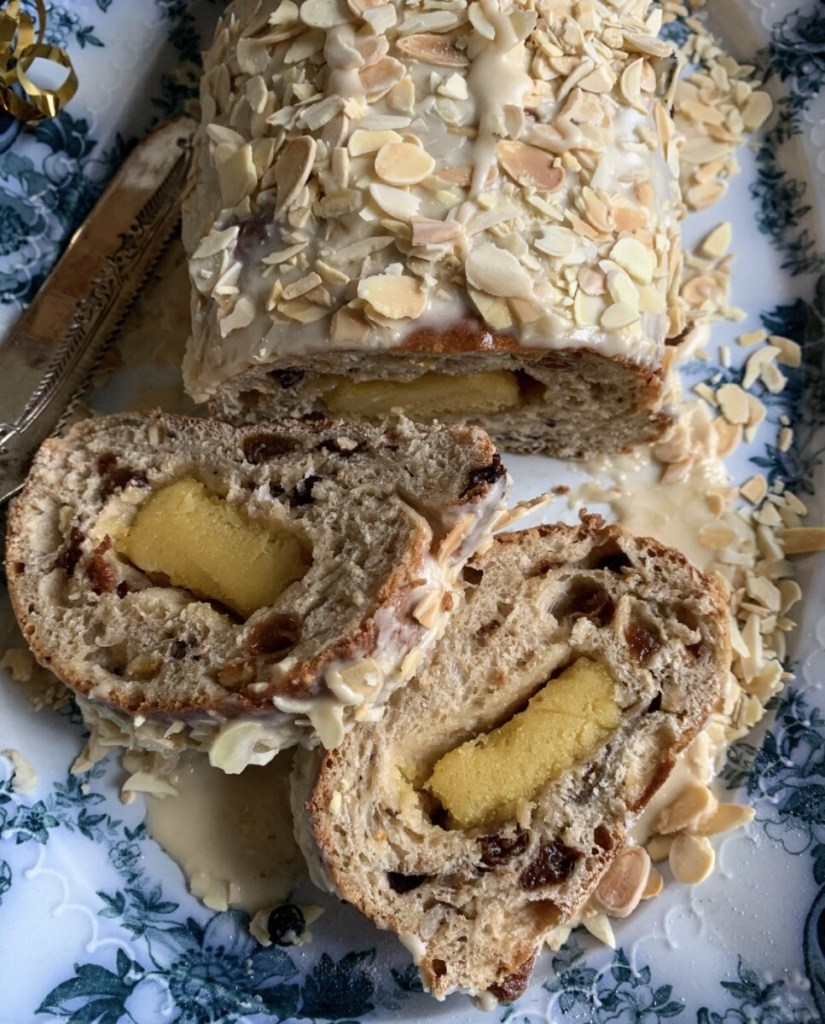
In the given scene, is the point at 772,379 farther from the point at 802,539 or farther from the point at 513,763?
the point at 513,763

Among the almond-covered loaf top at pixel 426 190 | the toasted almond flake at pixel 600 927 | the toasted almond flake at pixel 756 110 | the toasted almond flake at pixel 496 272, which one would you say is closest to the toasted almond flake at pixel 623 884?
the toasted almond flake at pixel 600 927

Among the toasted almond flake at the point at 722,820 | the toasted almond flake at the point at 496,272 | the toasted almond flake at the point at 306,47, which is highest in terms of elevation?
the toasted almond flake at the point at 306,47

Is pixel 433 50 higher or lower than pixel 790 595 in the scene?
higher

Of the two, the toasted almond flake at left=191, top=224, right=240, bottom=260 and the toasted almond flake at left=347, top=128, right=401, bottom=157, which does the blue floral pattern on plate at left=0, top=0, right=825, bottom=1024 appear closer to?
the toasted almond flake at left=191, top=224, right=240, bottom=260

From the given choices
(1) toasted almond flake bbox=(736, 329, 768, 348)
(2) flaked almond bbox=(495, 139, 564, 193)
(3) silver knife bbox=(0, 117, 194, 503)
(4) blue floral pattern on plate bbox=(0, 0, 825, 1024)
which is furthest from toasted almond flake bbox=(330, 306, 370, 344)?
(1) toasted almond flake bbox=(736, 329, 768, 348)

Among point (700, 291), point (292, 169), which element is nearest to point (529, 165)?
point (292, 169)

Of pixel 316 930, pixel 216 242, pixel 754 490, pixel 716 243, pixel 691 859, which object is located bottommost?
pixel 316 930

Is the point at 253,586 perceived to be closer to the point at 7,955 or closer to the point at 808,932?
the point at 7,955

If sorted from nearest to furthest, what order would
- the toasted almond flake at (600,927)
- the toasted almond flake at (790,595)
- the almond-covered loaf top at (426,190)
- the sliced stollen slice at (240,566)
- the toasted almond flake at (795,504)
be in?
1. the sliced stollen slice at (240,566)
2. the almond-covered loaf top at (426,190)
3. the toasted almond flake at (600,927)
4. the toasted almond flake at (790,595)
5. the toasted almond flake at (795,504)

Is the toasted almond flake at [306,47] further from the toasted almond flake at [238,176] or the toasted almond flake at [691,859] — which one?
the toasted almond flake at [691,859]
